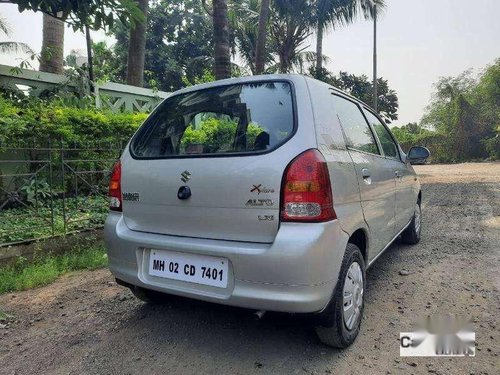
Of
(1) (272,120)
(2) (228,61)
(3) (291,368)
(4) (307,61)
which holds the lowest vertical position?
(3) (291,368)

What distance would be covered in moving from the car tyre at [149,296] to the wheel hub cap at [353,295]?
1343 millimetres

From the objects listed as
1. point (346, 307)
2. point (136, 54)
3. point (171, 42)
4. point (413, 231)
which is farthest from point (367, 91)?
point (346, 307)

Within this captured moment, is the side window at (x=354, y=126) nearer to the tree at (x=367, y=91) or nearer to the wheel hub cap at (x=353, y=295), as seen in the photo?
the wheel hub cap at (x=353, y=295)

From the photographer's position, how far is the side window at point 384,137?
3439 millimetres

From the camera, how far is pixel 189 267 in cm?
218

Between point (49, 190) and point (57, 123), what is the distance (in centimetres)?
96

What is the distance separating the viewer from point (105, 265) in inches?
162

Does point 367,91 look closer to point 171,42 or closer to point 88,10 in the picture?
point 171,42

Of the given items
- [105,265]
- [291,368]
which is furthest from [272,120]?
[105,265]

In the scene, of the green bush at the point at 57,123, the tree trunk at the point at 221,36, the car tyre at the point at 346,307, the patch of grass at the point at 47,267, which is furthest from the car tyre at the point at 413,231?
the tree trunk at the point at 221,36

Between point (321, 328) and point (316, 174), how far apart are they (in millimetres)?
899

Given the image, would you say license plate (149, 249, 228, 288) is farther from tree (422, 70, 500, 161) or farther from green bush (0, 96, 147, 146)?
tree (422, 70, 500, 161)

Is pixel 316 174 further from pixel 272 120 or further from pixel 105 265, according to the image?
pixel 105 265

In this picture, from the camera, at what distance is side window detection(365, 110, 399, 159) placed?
11.3 feet
